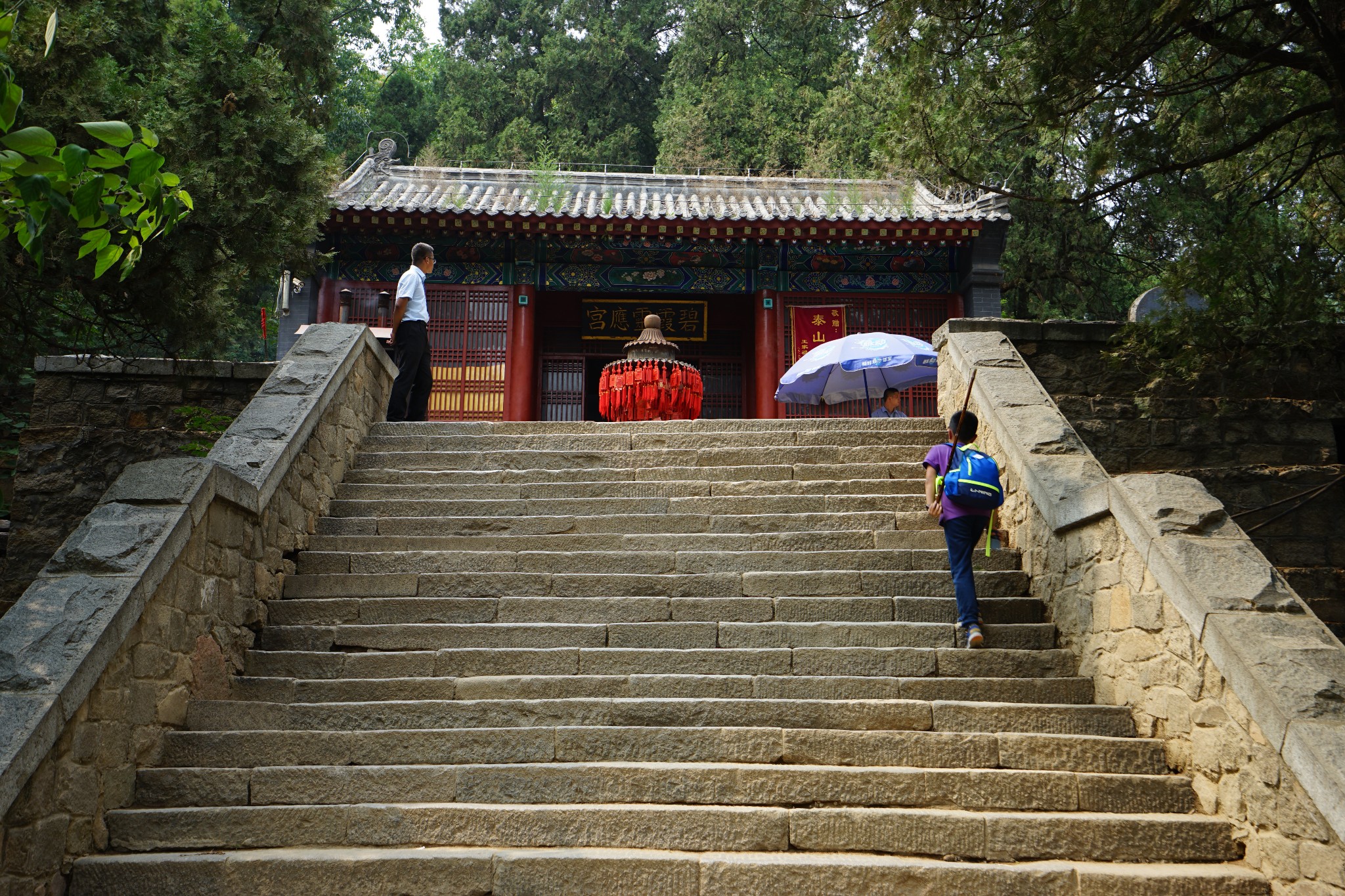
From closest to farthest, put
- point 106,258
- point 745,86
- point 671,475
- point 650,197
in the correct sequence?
point 106,258 < point 671,475 < point 650,197 < point 745,86

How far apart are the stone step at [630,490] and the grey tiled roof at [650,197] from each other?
20.7ft

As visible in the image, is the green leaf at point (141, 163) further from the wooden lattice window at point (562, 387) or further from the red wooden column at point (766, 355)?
the wooden lattice window at point (562, 387)

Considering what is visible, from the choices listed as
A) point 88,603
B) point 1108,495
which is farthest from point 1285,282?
point 88,603

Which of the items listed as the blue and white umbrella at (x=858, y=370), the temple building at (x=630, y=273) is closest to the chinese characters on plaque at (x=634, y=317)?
the temple building at (x=630, y=273)

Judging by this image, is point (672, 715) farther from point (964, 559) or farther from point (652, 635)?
point (964, 559)

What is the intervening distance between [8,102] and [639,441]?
17.7 feet

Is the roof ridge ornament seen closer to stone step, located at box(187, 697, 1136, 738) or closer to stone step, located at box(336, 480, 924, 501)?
stone step, located at box(336, 480, 924, 501)

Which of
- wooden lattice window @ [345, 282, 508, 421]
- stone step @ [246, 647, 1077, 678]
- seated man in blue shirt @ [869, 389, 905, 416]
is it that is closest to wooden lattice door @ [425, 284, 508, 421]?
wooden lattice window @ [345, 282, 508, 421]

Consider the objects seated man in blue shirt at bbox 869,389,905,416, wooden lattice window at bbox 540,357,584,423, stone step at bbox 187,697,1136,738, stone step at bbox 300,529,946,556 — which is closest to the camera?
stone step at bbox 187,697,1136,738

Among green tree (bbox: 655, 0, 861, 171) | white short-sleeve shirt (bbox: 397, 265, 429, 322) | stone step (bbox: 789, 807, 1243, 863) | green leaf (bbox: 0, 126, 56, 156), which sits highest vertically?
green tree (bbox: 655, 0, 861, 171)

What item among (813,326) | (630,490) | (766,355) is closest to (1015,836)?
(630,490)

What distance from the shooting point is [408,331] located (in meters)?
8.37

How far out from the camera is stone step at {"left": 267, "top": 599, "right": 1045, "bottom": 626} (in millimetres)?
5359

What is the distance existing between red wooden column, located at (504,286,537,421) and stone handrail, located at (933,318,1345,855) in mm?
7742
